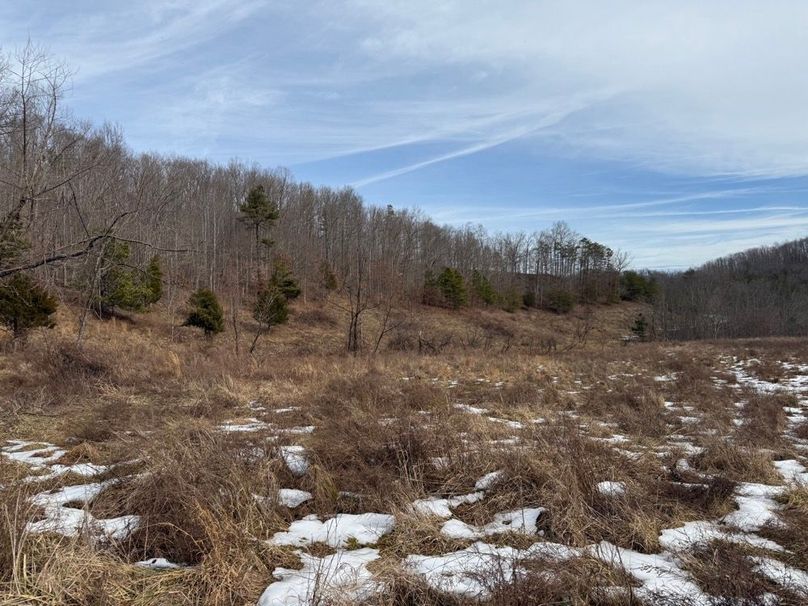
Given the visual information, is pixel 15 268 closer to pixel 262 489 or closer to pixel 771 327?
pixel 262 489

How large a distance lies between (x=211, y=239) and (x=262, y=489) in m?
37.8

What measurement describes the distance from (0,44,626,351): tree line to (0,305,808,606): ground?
A: 9.50ft

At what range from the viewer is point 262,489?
11.7 ft

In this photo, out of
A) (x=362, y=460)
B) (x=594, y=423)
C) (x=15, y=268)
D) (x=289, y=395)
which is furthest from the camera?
(x=289, y=395)

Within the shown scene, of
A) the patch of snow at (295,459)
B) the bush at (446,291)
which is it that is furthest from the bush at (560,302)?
the patch of snow at (295,459)

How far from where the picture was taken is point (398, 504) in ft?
11.4

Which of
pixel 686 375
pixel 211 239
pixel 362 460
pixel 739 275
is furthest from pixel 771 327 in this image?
pixel 362 460

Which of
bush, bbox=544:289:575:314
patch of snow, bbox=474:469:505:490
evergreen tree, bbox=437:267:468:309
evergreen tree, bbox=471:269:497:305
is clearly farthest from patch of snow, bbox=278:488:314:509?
bush, bbox=544:289:575:314

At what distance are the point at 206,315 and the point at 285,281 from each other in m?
10.6

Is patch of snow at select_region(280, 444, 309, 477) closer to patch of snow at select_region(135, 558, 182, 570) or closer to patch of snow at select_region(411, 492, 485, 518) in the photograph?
patch of snow at select_region(411, 492, 485, 518)

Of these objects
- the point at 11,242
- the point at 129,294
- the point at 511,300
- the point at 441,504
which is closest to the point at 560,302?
the point at 511,300

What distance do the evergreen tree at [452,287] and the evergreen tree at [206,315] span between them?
2383 cm

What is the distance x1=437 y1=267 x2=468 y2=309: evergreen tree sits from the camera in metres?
43.2

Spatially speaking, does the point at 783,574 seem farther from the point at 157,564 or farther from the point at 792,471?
the point at 157,564
